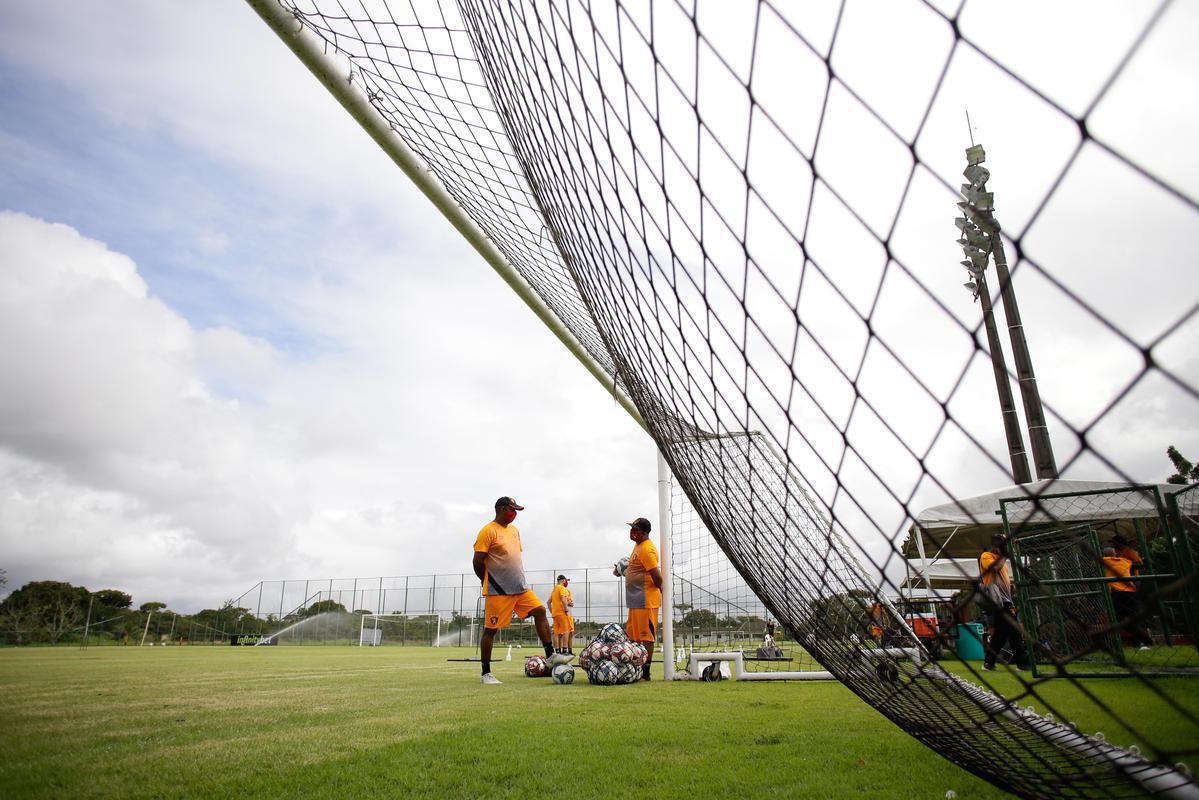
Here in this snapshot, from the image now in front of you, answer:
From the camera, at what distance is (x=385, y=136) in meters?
3.37

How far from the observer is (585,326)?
5.15 metres

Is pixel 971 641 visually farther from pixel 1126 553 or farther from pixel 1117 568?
pixel 1117 568

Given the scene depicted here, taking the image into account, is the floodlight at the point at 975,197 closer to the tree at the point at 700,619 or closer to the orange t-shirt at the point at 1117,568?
the orange t-shirt at the point at 1117,568

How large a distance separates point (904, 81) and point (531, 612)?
507 cm

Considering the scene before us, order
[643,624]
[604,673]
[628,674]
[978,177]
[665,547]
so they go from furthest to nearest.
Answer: [643,624], [665,547], [978,177], [628,674], [604,673]

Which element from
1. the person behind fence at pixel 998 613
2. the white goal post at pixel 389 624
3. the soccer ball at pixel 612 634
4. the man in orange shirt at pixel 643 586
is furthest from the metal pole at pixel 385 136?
the white goal post at pixel 389 624

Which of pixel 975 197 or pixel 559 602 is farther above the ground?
pixel 975 197

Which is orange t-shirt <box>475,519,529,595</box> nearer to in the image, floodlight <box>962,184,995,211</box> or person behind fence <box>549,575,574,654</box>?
person behind fence <box>549,575,574,654</box>

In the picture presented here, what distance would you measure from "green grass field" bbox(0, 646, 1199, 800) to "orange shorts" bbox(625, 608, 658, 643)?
2.29 meters

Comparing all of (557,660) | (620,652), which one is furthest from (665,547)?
(557,660)

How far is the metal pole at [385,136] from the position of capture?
2904 millimetres

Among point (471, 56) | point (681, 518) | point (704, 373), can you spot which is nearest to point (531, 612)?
point (681, 518)

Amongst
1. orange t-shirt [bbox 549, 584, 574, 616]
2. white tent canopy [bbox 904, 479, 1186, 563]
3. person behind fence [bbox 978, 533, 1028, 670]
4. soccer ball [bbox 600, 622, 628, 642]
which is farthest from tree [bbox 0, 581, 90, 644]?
person behind fence [bbox 978, 533, 1028, 670]

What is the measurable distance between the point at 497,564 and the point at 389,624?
24.4 m
